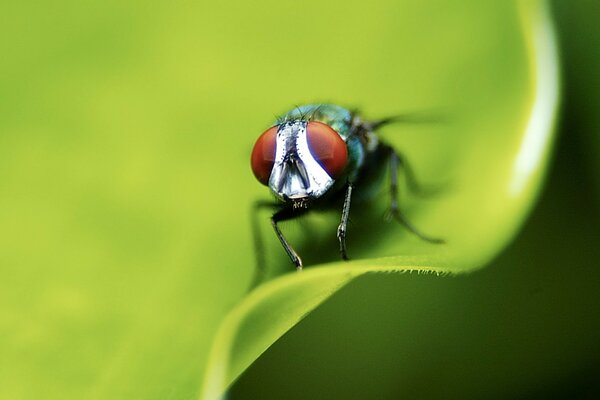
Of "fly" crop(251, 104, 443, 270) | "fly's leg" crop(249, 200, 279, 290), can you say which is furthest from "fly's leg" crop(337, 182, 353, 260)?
"fly's leg" crop(249, 200, 279, 290)

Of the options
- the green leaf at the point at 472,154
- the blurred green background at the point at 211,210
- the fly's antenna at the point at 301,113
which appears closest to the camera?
the green leaf at the point at 472,154

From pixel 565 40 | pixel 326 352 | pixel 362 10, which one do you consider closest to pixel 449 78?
pixel 362 10

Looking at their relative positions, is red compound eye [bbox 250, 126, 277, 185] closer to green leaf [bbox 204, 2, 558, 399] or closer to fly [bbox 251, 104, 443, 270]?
fly [bbox 251, 104, 443, 270]

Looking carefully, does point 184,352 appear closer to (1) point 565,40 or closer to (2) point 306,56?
(2) point 306,56

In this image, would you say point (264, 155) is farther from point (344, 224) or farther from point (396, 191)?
point (396, 191)

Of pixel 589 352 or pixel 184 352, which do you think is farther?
pixel 589 352

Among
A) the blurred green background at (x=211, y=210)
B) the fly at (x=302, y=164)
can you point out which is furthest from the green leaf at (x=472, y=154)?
the fly at (x=302, y=164)

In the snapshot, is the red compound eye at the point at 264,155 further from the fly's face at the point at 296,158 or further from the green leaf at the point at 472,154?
the green leaf at the point at 472,154
